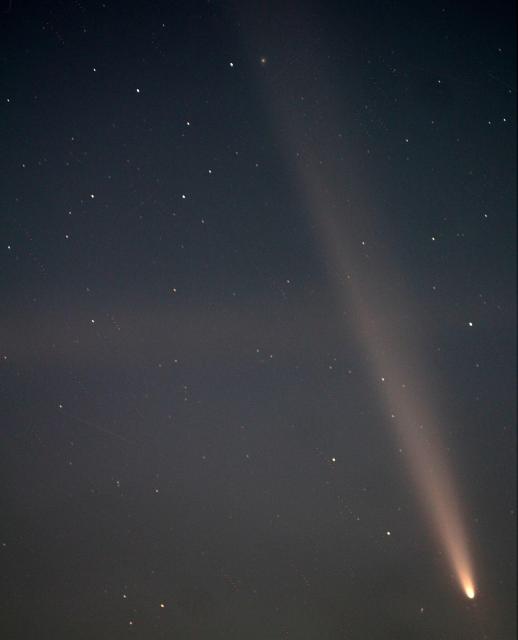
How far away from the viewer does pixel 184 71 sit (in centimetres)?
103

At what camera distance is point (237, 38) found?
1.01 metres

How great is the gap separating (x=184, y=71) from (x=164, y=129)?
10 cm

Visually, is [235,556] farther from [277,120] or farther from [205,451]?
[277,120]

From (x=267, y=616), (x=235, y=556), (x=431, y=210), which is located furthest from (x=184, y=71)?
(x=267, y=616)

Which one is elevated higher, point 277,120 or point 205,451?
point 277,120

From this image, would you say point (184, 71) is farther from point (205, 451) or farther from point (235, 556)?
point (235, 556)

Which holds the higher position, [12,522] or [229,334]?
[229,334]

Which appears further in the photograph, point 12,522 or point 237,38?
point 12,522

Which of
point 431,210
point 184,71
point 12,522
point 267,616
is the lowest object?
point 267,616

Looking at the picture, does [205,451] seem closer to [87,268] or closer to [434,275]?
[87,268]

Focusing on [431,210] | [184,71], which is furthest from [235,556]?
[184,71]

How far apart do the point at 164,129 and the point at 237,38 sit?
0.20 metres

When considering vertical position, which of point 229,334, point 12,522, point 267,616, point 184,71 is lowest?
point 267,616

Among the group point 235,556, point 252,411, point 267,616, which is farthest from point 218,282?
point 267,616
